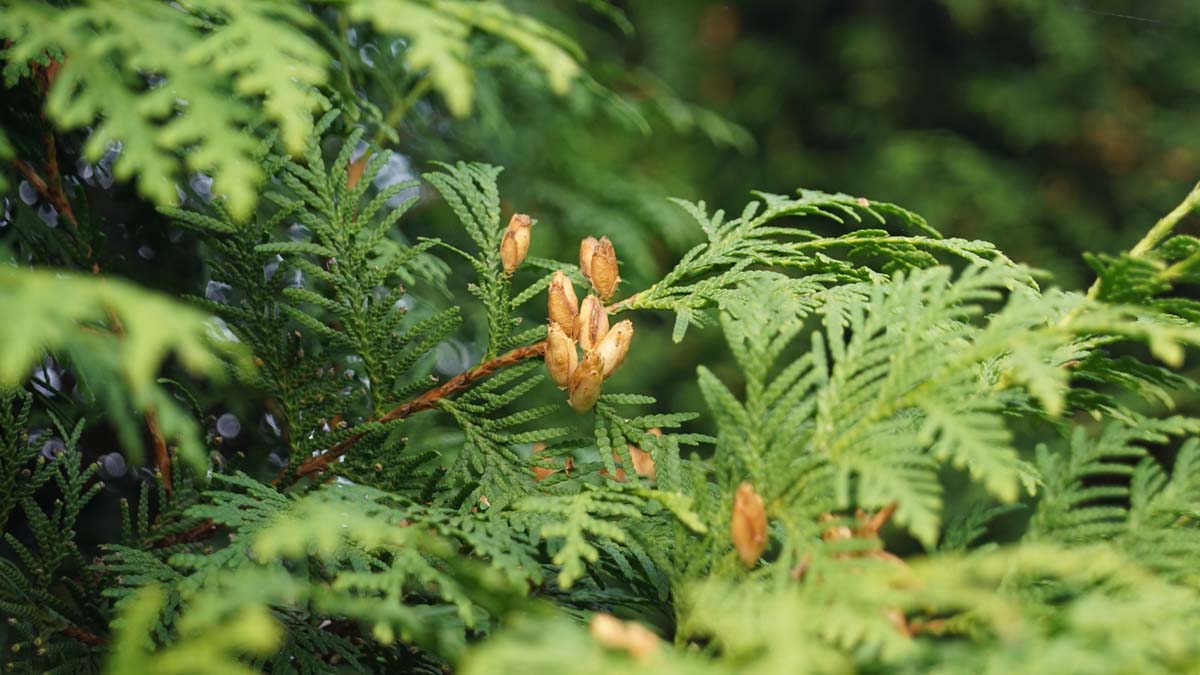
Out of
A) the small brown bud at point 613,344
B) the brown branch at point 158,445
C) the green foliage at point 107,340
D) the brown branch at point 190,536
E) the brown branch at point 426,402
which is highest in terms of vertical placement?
the green foliage at point 107,340

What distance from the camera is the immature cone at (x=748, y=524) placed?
59cm

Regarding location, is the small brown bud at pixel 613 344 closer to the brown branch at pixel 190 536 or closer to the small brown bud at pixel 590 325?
the small brown bud at pixel 590 325

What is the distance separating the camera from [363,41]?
51.3 inches

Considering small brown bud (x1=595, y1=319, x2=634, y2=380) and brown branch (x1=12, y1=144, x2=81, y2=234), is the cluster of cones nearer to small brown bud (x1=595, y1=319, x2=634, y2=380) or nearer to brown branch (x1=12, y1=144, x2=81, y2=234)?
small brown bud (x1=595, y1=319, x2=634, y2=380)

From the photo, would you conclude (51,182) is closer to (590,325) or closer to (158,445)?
(158,445)

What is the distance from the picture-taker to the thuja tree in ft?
1.59

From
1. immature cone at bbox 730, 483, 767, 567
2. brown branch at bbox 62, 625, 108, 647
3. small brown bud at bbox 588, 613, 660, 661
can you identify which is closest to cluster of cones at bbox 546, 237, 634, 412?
immature cone at bbox 730, 483, 767, 567

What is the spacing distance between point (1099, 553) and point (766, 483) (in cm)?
21

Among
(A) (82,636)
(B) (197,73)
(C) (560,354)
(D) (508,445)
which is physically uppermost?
(B) (197,73)

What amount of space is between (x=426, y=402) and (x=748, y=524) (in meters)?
0.32

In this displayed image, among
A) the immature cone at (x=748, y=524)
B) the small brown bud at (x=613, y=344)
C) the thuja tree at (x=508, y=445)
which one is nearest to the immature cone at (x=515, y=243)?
the thuja tree at (x=508, y=445)

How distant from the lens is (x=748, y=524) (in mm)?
589

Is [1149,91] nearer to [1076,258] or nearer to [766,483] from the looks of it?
[1076,258]

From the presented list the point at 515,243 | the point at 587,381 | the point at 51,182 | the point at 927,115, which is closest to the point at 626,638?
the point at 587,381
